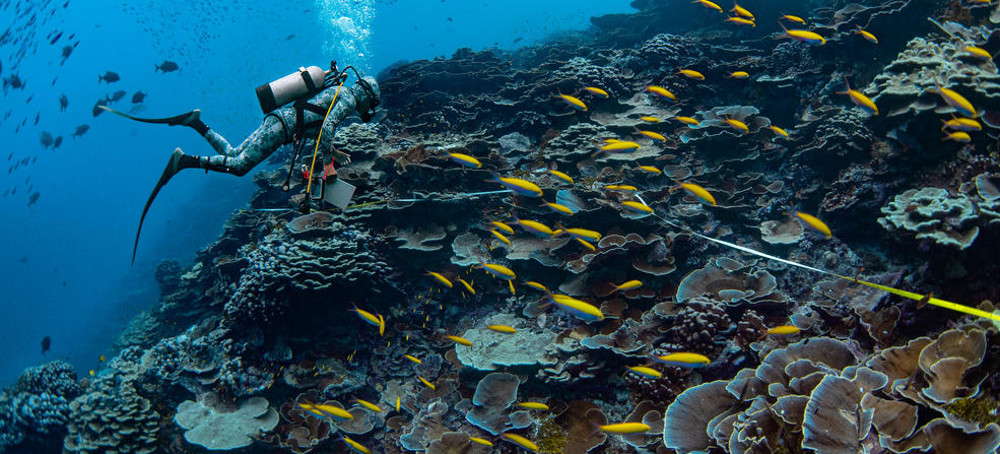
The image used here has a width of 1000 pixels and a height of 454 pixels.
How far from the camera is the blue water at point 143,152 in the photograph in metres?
33.0

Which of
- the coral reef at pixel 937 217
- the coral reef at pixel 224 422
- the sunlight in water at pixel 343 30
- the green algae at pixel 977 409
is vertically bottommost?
the green algae at pixel 977 409

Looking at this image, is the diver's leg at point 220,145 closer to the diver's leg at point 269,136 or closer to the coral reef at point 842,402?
the diver's leg at point 269,136

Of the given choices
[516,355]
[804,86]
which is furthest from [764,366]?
[804,86]

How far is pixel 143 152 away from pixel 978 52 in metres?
131

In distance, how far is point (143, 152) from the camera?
97.2 m

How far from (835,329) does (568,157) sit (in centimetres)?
445

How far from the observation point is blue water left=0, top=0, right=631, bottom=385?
33.0m

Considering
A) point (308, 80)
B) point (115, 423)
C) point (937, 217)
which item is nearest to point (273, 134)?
point (308, 80)

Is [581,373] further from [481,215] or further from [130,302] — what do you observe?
[130,302]

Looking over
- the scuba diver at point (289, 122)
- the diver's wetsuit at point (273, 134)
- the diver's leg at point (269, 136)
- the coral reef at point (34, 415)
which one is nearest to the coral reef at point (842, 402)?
the scuba diver at point (289, 122)

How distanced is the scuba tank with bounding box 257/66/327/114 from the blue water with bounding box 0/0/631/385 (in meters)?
15.0

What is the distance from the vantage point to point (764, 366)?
3.31 meters

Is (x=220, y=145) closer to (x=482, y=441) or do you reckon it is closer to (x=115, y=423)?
(x=482, y=441)

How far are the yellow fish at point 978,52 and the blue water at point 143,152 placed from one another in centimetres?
2150
